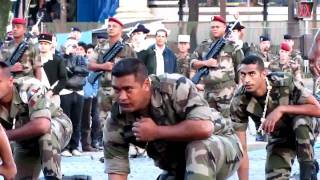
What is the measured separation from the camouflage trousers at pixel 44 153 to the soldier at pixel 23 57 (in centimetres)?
348

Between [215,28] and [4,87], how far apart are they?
6.17 metres

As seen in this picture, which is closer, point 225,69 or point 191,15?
point 225,69

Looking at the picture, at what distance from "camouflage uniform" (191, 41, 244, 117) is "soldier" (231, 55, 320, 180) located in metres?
4.17

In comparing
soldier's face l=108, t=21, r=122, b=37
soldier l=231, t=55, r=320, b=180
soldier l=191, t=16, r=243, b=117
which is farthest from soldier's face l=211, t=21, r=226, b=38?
soldier l=231, t=55, r=320, b=180

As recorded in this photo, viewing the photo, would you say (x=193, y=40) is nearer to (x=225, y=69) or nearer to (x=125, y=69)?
(x=225, y=69)

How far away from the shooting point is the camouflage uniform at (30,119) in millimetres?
8648

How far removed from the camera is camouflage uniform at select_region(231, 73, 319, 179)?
938 centimetres

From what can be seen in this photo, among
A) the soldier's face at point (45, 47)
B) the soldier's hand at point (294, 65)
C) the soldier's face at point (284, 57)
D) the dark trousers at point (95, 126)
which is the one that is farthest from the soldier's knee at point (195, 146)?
the soldier's face at point (284, 57)

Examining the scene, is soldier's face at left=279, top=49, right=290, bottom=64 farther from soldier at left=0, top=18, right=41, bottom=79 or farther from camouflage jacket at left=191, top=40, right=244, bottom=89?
soldier at left=0, top=18, right=41, bottom=79

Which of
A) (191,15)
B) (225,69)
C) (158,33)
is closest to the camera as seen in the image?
(225,69)

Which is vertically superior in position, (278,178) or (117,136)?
(117,136)

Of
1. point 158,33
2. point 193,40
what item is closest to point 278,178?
point 158,33

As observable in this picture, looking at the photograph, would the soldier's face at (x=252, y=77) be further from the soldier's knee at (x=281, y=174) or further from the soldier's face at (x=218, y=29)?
the soldier's face at (x=218, y=29)

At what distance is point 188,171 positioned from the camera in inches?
268
